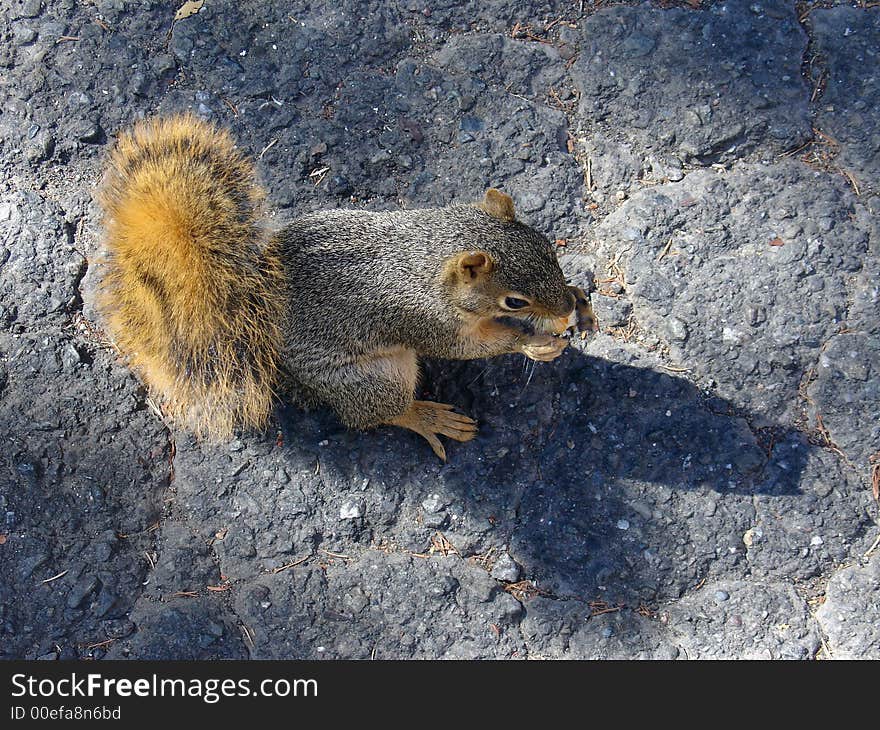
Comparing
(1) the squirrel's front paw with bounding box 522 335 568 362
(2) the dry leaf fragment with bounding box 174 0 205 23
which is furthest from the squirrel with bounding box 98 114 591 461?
(2) the dry leaf fragment with bounding box 174 0 205 23

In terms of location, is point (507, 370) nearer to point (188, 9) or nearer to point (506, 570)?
point (506, 570)

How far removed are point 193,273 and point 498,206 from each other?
0.79 meters

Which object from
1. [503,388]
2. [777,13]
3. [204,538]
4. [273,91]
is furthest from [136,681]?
[777,13]

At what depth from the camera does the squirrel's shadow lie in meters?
2.25

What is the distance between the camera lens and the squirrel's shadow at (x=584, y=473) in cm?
225

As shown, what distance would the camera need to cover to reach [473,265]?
2033mm

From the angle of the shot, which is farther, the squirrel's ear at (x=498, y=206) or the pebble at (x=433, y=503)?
the pebble at (x=433, y=503)

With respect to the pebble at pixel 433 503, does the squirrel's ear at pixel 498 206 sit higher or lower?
higher

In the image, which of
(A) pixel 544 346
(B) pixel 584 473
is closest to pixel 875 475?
(B) pixel 584 473

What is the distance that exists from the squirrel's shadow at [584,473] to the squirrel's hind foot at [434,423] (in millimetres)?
36

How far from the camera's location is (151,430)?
240 cm

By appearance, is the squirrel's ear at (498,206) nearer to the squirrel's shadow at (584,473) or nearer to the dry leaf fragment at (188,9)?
the squirrel's shadow at (584,473)

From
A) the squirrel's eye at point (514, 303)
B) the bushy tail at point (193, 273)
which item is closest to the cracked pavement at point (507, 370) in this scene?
the bushy tail at point (193, 273)

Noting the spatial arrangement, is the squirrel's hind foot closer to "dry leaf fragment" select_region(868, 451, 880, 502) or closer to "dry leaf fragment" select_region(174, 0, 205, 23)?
"dry leaf fragment" select_region(868, 451, 880, 502)
